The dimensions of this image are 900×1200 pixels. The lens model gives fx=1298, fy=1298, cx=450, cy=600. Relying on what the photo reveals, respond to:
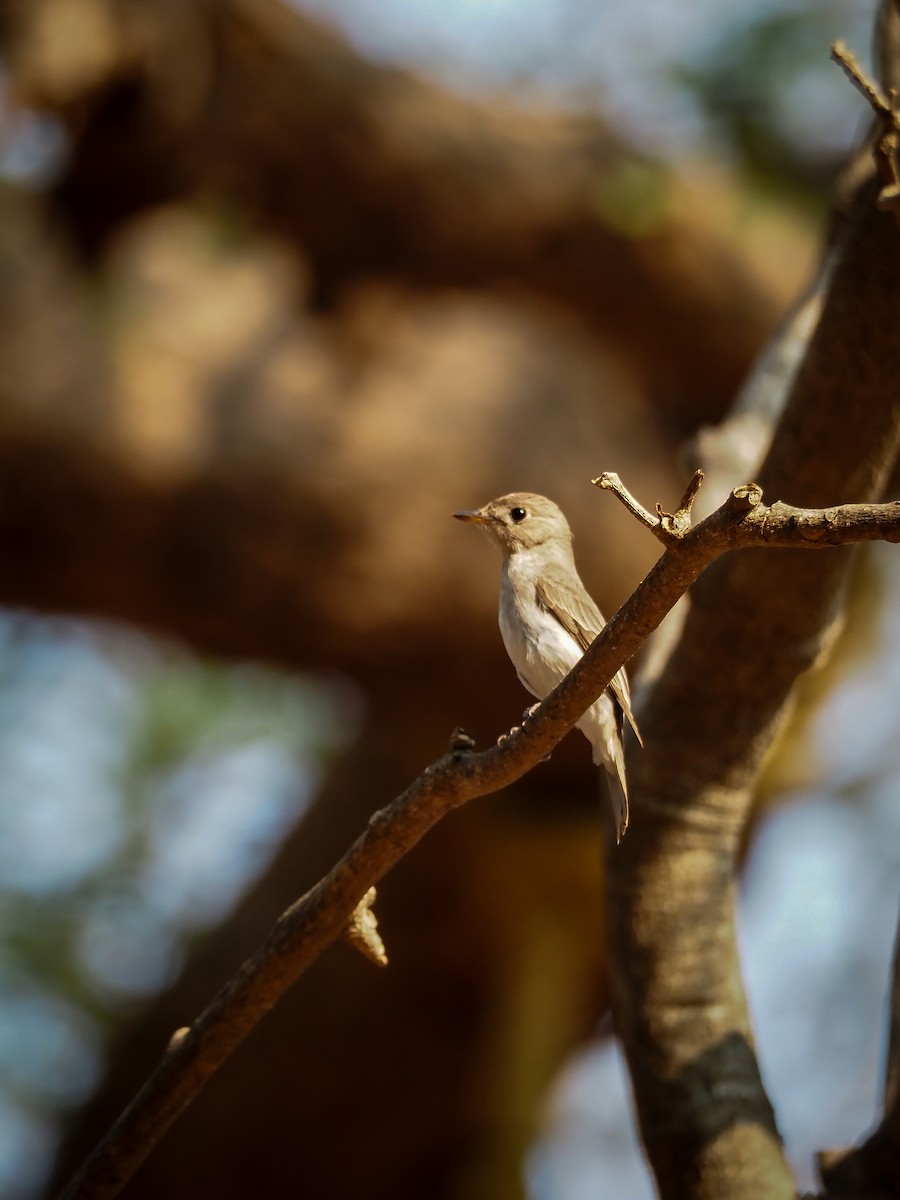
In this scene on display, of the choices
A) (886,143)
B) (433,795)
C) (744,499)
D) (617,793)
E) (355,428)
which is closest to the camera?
(744,499)

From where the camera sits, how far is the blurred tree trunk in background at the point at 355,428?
650 cm

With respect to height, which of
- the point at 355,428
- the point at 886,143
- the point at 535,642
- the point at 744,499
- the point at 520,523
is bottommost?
the point at 744,499

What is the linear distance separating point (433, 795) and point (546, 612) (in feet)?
3.98

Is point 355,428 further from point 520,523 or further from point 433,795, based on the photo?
point 433,795

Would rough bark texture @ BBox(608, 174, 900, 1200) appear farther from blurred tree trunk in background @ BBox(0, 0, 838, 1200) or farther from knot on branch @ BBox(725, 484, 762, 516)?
blurred tree trunk in background @ BBox(0, 0, 838, 1200)

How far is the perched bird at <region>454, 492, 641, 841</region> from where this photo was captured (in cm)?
296

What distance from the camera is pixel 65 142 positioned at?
7.19 m

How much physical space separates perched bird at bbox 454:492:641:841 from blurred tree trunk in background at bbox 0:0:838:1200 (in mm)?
3018

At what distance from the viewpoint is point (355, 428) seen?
6809 mm

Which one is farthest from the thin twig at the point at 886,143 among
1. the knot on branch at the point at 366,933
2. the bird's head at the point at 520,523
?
the knot on branch at the point at 366,933

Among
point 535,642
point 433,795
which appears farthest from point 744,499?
point 535,642

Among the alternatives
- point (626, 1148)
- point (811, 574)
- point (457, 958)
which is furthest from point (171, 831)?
point (811, 574)

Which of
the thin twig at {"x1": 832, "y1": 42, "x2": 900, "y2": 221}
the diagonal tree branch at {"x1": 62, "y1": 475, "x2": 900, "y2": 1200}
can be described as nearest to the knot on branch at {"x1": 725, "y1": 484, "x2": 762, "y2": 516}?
the diagonal tree branch at {"x1": 62, "y1": 475, "x2": 900, "y2": 1200}

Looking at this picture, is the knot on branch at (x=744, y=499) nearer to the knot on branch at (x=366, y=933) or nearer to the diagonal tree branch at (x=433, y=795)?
the diagonal tree branch at (x=433, y=795)
